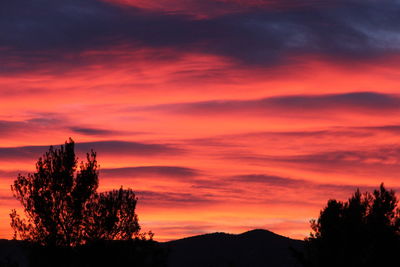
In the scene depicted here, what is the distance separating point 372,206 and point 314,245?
916 cm

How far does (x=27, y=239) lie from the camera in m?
48.8

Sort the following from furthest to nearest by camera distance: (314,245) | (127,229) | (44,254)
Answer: (314,245), (127,229), (44,254)

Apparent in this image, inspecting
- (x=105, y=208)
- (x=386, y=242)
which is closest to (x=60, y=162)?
(x=105, y=208)

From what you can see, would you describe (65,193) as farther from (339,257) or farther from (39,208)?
(339,257)

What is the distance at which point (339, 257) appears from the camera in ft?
58.3

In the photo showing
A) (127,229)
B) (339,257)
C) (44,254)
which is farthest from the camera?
(127,229)

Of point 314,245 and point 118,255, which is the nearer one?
point 118,255

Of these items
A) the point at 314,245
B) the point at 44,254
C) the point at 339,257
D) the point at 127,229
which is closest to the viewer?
the point at 339,257

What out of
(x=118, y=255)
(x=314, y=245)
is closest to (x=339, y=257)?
(x=118, y=255)

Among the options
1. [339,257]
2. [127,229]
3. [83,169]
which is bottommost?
[339,257]

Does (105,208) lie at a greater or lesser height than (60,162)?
lesser

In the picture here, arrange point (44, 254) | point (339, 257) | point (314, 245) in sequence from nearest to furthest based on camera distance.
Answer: point (339, 257), point (44, 254), point (314, 245)

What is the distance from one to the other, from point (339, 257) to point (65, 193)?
1414 inches

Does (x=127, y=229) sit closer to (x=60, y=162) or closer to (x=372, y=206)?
(x=60, y=162)
